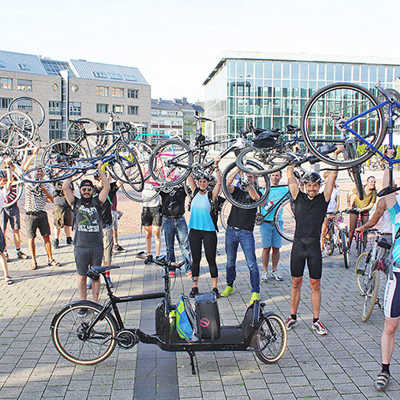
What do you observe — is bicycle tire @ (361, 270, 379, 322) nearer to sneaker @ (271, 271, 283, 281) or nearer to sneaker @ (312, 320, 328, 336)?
sneaker @ (312, 320, 328, 336)

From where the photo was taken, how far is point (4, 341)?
548cm

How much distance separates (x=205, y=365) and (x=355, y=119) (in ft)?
10.5

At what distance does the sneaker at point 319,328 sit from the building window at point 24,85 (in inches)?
2380

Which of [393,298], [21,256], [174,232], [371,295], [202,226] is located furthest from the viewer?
[21,256]

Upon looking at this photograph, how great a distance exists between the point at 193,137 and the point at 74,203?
92.9 inches

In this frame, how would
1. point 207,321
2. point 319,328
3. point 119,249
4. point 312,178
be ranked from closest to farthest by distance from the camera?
point 207,321 → point 312,178 → point 319,328 → point 119,249

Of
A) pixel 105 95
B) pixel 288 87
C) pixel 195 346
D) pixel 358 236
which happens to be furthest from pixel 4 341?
pixel 105 95

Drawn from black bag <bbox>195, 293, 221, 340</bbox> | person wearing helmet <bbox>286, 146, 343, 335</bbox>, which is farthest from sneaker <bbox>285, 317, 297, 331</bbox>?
black bag <bbox>195, 293, 221, 340</bbox>

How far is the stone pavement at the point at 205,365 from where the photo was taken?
4.33m

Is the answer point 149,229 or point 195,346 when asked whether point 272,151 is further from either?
point 149,229

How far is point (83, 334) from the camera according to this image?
4.86 m

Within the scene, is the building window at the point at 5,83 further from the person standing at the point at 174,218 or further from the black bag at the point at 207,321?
the black bag at the point at 207,321

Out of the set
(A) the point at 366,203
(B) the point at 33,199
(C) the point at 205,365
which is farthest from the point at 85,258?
(A) the point at 366,203

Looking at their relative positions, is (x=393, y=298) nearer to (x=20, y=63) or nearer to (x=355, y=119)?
(x=355, y=119)
